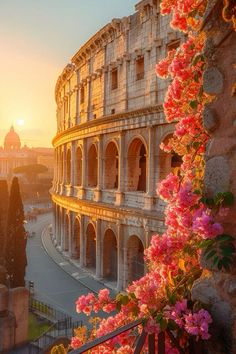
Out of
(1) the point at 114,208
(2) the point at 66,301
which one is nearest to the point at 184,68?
(1) the point at 114,208

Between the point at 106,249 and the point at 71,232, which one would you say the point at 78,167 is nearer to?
the point at 71,232

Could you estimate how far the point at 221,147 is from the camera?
3.14 meters

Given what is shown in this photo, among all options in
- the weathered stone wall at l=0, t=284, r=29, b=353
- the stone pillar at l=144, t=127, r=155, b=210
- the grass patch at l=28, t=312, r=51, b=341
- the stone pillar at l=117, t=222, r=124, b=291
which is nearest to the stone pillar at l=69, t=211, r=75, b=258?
the stone pillar at l=117, t=222, r=124, b=291

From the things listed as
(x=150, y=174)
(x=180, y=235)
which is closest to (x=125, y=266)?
(x=150, y=174)

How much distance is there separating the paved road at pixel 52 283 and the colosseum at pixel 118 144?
4.91 feet

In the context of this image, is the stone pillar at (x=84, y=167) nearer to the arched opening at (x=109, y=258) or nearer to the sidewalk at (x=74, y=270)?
the arched opening at (x=109, y=258)

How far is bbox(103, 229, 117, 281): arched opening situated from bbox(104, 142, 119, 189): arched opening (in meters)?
2.81

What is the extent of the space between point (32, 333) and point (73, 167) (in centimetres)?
1339

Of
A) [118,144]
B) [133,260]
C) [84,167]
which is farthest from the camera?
[84,167]

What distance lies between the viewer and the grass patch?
1562 centimetres

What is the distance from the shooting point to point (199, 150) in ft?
13.1

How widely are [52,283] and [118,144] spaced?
9.38m

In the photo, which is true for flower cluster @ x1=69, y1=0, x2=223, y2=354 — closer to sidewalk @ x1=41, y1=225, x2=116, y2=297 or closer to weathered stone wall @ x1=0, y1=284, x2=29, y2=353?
weathered stone wall @ x1=0, y1=284, x2=29, y2=353

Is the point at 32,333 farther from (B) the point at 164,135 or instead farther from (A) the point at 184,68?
(A) the point at 184,68
